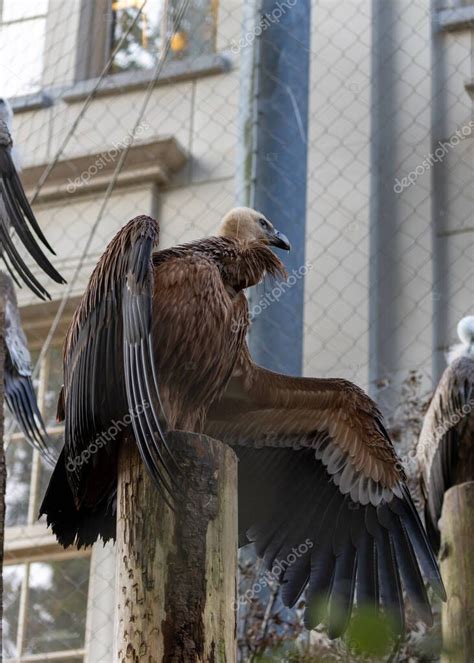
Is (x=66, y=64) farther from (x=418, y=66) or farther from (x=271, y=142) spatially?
(x=271, y=142)

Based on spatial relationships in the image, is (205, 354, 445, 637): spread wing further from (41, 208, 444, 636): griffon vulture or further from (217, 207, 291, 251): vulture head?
(217, 207, 291, 251): vulture head

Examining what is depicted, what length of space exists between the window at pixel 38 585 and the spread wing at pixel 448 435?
9.42 feet

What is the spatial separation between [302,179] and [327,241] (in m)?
1.55

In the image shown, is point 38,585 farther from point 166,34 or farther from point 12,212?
point 166,34

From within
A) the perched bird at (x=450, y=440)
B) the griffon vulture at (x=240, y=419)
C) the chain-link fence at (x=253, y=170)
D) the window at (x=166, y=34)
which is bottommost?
the griffon vulture at (x=240, y=419)

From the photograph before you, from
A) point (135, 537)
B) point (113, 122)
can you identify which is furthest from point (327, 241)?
point (135, 537)

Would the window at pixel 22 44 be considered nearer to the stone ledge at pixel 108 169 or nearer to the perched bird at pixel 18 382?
the stone ledge at pixel 108 169

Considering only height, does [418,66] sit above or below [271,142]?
above

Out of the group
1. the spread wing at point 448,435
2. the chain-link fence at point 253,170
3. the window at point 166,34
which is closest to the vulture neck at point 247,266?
the spread wing at point 448,435

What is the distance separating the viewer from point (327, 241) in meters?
9.45

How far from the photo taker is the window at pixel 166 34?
35.1 feet

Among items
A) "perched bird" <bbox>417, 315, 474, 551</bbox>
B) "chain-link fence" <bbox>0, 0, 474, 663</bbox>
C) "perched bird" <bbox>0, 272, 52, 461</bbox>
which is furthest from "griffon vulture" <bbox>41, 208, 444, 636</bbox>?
"chain-link fence" <bbox>0, 0, 474, 663</bbox>

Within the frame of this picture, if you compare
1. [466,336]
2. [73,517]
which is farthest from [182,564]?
[466,336]

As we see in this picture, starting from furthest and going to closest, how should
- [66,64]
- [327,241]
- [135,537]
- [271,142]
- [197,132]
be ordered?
[66,64] → [197,132] → [327,241] → [271,142] → [135,537]
